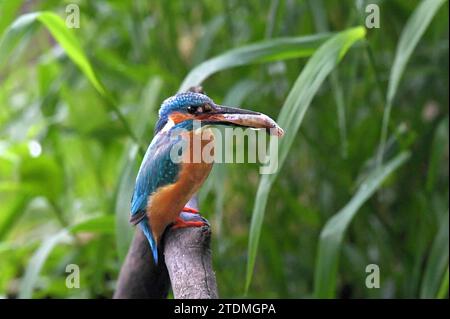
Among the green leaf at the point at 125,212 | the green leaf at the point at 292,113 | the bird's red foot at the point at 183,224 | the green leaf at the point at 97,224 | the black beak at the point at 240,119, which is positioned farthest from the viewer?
the green leaf at the point at 97,224

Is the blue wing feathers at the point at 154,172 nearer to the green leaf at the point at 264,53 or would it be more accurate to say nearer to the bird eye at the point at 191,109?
the bird eye at the point at 191,109

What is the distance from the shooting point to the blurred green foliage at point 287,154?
58.8 inches

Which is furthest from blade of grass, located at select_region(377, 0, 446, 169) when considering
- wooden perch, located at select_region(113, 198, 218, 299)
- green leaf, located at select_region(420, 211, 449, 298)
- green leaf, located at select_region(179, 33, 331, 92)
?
wooden perch, located at select_region(113, 198, 218, 299)

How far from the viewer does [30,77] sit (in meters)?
2.37

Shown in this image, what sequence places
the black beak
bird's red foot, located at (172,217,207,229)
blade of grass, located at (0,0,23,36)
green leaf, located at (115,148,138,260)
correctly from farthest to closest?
blade of grass, located at (0,0,23,36), green leaf, located at (115,148,138,260), bird's red foot, located at (172,217,207,229), the black beak

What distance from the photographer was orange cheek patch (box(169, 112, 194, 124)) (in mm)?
530

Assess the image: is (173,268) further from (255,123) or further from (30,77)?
(30,77)

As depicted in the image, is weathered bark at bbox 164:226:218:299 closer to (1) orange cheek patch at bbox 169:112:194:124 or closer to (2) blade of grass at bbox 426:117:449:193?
(1) orange cheek patch at bbox 169:112:194:124

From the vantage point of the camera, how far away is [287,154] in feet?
4.88

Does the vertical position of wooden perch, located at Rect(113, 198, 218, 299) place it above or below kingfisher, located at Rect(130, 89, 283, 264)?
below

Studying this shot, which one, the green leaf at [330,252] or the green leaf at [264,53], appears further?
the green leaf at [330,252]

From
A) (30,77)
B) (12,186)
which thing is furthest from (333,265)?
(30,77)

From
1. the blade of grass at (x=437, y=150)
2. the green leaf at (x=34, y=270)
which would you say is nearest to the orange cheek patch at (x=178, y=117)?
the green leaf at (x=34, y=270)

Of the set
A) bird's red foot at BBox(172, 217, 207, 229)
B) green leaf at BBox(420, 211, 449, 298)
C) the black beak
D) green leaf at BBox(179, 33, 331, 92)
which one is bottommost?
green leaf at BBox(420, 211, 449, 298)
